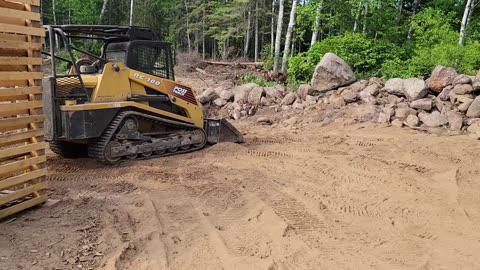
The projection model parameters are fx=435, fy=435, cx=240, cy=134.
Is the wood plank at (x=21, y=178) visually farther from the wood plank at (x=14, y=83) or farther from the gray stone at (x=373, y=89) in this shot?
the gray stone at (x=373, y=89)

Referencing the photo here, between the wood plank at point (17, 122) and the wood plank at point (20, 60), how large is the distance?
57 centimetres

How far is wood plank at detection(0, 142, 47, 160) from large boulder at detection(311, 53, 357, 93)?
974cm

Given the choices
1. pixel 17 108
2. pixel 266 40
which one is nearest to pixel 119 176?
pixel 17 108

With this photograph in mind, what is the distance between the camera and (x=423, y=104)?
439 inches

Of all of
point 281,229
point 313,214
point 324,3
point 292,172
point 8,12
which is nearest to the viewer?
point 8,12

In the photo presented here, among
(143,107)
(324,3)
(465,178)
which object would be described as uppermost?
(324,3)

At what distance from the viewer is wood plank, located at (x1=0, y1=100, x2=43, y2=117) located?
4.36 m

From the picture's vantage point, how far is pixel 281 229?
4.77 m

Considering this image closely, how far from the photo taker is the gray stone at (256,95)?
13.4 m

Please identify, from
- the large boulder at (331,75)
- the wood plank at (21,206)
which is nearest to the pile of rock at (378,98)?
the large boulder at (331,75)

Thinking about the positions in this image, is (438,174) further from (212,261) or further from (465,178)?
(212,261)

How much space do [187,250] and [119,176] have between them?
2.83 m

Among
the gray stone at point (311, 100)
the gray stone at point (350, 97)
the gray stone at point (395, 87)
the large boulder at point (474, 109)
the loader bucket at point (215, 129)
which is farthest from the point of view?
the gray stone at point (311, 100)

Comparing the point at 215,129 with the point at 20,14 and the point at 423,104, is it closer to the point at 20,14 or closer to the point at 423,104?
the point at 20,14
